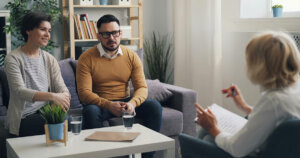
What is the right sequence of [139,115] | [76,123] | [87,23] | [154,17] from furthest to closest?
[154,17]
[87,23]
[139,115]
[76,123]

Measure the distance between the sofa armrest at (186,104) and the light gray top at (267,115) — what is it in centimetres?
173

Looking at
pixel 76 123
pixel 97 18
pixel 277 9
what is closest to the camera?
pixel 76 123

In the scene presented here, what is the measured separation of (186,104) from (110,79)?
649 mm

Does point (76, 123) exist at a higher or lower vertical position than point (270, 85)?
lower

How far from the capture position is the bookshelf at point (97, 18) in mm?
4276

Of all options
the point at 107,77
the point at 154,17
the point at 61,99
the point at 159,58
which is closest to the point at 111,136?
the point at 61,99

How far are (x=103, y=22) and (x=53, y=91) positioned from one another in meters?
0.62

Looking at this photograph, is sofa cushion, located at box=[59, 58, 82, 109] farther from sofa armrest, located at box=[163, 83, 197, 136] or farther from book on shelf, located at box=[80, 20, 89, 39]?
book on shelf, located at box=[80, 20, 89, 39]

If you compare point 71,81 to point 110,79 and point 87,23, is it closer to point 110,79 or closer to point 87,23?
point 110,79

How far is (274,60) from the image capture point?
1514 millimetres

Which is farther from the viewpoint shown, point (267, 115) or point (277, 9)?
point (277, 9)

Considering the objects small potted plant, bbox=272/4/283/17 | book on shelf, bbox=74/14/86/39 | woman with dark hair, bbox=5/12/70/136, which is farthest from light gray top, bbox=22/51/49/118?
small potted plant, bbox=272/4/283/17

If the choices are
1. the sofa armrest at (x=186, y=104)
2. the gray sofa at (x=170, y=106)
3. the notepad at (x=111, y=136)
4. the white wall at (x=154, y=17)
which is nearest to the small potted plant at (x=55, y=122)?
the notepad at (x=111, y=136)

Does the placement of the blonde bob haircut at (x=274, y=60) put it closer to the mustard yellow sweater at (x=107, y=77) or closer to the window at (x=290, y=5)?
the mustard yellow sweater at (x=107, y=77)
